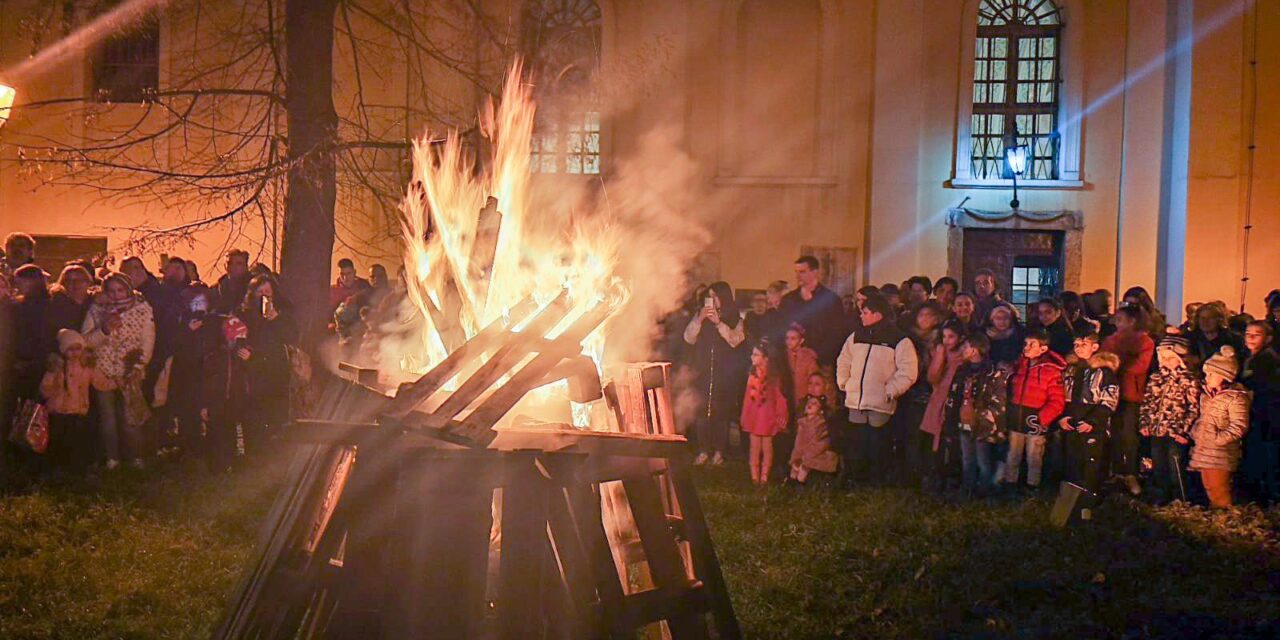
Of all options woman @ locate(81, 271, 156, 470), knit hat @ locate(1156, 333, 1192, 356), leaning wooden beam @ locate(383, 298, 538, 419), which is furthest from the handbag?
knit hat @ locate(1156, 333, 1192, 356)

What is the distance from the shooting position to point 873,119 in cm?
1669

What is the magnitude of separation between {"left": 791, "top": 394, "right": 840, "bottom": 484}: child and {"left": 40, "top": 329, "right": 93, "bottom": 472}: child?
6.38 m

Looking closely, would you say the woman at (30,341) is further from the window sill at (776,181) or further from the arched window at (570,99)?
the window sill at (776,181)

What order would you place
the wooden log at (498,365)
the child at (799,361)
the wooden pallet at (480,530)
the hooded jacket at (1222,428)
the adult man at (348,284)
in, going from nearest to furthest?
1. the wooden pallet at (480,530)
2. the wooden log at (498,365)
3. the hooded jacket at (1222,428)
4. the child at (799,361)
5. the adult man at (348,284)

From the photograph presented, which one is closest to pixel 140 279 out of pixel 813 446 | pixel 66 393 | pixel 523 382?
pixel 66 393

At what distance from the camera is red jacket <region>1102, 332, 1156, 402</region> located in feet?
29.7

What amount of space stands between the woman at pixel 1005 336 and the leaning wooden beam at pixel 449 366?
19.1 ft

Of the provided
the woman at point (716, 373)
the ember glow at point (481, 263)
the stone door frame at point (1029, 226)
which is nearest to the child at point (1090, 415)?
the woman at point (716, 373)

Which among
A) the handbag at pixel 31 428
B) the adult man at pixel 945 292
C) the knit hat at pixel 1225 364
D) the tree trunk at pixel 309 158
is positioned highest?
the tree trunk at pixel 309 158

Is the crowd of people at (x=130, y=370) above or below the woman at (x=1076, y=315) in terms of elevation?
below

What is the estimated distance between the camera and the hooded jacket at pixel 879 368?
9.22 metres

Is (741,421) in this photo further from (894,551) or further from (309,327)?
(309,327)

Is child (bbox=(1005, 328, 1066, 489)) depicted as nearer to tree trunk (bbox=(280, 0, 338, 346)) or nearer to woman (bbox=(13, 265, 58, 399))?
tree trunk (bbox=(280, 0, 338, 346))

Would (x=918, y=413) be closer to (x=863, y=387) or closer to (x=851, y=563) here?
(x=863, y=387)
